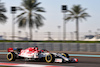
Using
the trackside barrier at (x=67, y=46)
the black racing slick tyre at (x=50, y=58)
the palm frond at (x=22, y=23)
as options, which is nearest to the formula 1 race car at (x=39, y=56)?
the black racing slick tyre at (x=50, y=58)

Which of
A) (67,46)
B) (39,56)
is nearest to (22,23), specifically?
(67,46)

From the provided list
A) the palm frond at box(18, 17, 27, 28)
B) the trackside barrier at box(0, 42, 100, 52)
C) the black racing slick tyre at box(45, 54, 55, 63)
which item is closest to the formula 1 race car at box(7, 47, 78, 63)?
the black racing slick tyre at box(45, 54, 55, 63)

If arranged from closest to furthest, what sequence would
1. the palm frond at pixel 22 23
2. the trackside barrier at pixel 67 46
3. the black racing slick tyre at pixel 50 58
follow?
the black racing slick tyre at pixel 50 58, the trackside barrier at pixel 67 46, the palm frond at pixel 22 23

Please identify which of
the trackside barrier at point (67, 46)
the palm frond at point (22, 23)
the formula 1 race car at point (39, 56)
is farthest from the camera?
the palm frond at point (22, 23)

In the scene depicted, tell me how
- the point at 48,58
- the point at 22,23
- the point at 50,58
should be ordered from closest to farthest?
the point at 50,58 < the point at 48,58 < the point at 22,23

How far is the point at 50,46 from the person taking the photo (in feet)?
80.0

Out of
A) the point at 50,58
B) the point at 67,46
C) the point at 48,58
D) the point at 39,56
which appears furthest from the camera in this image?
the point at 67,46

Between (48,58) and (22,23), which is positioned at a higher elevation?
(22,23)

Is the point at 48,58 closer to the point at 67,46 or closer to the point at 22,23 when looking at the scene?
the point at 67,46

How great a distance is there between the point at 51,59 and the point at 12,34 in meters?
18.9

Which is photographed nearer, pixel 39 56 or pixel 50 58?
pixel 50 58

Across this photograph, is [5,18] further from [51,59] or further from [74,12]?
[51,59]

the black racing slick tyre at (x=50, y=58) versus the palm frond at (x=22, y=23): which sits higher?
the palm frond at (x=22, y=23)

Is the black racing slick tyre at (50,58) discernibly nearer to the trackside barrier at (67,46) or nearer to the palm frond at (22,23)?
the trackside barrier at (67,46)
